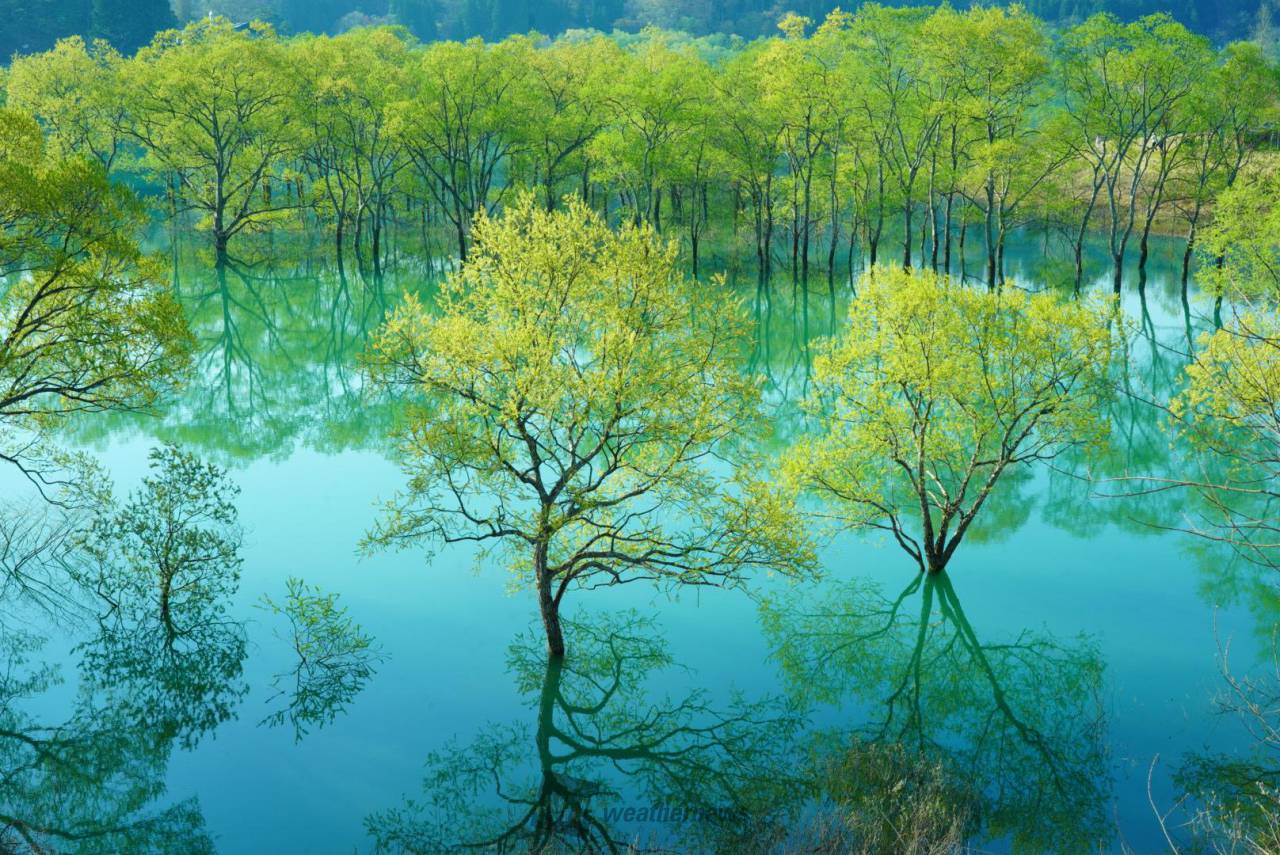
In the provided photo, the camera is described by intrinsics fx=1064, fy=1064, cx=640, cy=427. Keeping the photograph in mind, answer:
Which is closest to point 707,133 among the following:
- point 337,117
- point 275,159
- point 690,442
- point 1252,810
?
point 337,117

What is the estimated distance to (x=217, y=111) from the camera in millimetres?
62688

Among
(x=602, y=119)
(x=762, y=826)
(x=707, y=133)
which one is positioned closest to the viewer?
(x=762, y=826)

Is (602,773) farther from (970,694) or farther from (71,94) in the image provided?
(71,94)

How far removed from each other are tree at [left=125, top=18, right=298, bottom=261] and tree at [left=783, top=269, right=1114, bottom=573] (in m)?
50.3

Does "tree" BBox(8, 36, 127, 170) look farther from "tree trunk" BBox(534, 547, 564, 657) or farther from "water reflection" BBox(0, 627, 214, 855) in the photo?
"tree trunk" BBox(534, 547, 564, 657)

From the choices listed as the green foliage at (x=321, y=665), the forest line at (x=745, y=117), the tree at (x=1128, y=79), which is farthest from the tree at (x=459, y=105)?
the green foliage at (x=321, y=665)

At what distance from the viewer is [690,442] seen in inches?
746

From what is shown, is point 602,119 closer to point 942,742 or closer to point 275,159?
point 275,159

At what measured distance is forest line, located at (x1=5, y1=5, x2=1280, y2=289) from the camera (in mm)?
53844

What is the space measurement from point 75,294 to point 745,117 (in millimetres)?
44257

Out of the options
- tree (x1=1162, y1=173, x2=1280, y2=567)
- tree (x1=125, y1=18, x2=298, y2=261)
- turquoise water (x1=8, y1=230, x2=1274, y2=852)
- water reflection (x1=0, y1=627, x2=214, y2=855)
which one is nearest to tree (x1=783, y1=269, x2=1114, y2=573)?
tree (x1=1162, y1=173, x2=1280, y2=567)

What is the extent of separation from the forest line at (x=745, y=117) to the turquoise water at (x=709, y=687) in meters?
27.8

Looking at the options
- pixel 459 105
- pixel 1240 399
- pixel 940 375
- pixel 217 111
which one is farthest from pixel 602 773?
pixel 217 111

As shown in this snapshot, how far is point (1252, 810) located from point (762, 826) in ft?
24.7
